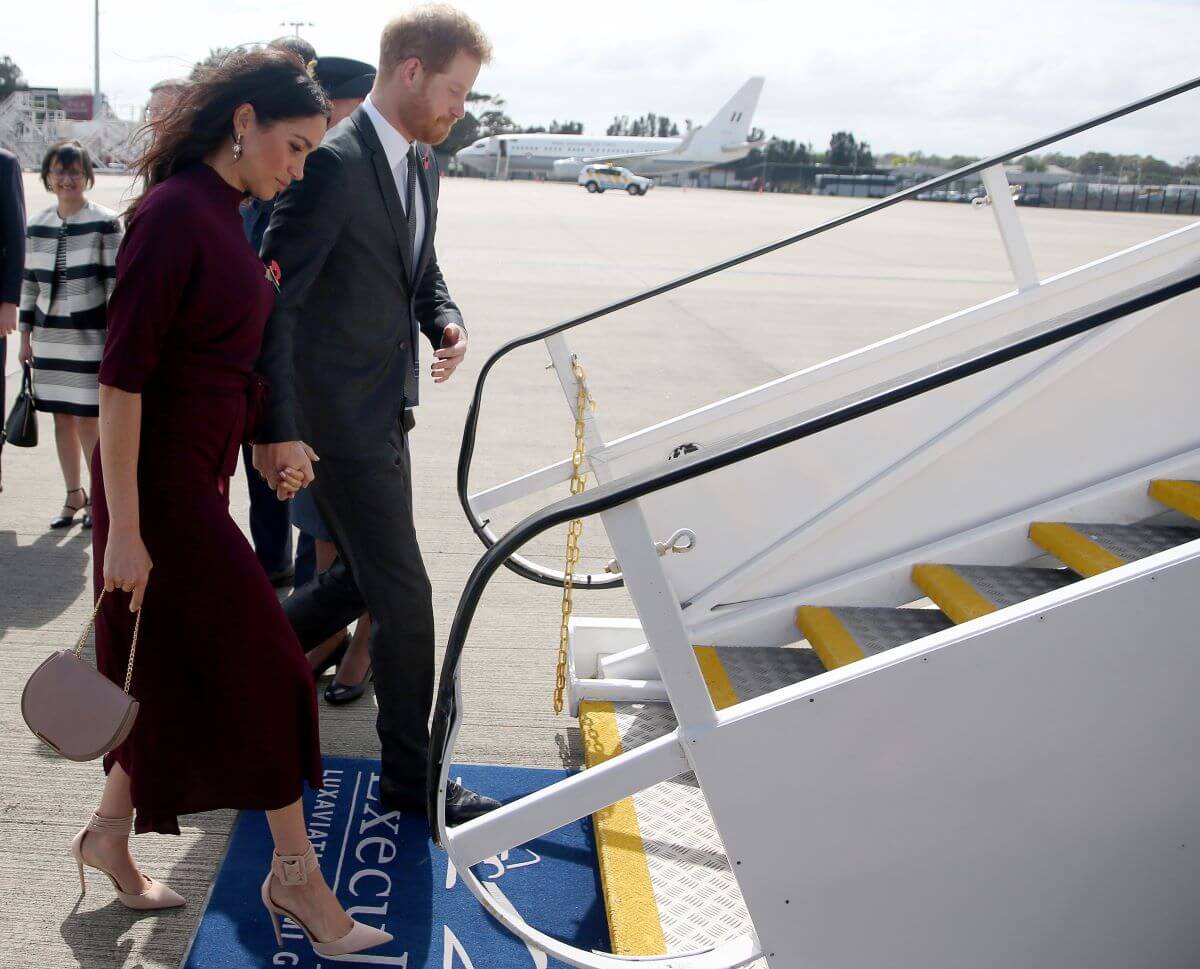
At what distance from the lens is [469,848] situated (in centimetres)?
221

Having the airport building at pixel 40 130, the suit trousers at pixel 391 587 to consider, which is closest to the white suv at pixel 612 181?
the airport building at pixel 40 130

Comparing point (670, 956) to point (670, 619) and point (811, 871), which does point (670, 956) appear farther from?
point (670, 619)

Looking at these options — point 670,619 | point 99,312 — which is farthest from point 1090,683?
point 99,312

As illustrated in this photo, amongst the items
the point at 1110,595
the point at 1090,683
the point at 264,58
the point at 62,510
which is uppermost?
the point at 264,58

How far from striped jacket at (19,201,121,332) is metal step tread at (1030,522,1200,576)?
12.6 feet

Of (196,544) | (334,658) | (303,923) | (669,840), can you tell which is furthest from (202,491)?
(334,658)

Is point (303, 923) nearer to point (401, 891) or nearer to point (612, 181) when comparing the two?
point (401, 891)

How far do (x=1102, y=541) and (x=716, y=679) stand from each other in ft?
3.93

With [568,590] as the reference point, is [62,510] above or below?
below

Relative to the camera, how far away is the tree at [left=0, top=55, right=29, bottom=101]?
115 meters

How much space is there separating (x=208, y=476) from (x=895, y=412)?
2.22 meters

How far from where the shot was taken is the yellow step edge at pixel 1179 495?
10.7 feet

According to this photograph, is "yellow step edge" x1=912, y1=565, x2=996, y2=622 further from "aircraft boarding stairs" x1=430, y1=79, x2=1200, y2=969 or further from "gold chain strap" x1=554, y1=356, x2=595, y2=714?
"gold chain strap" x1=554, y1=356, x2=595, y2=714

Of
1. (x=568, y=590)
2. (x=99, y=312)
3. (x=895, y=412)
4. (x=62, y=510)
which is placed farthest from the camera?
(x=62, y=510)
